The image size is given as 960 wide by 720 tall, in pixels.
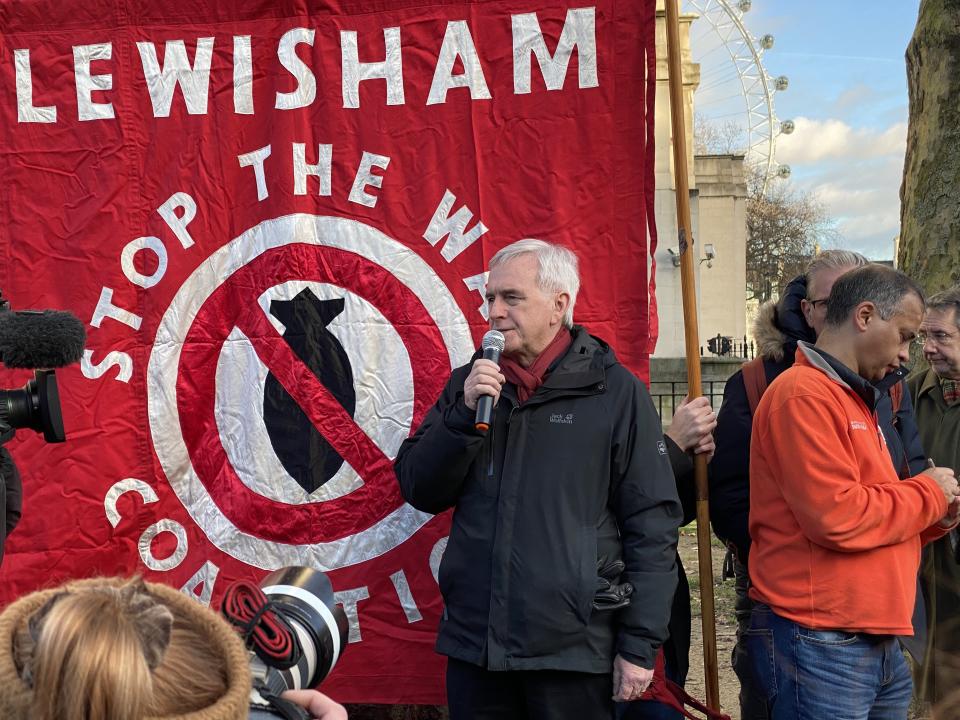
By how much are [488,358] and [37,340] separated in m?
1.20

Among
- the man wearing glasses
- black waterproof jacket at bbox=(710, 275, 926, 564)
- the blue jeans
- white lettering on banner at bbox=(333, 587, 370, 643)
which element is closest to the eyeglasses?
the man wearing glasses

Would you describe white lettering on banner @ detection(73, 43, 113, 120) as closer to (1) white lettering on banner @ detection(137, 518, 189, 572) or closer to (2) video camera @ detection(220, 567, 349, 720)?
(1) white lettering on banner @ detection(137, 518, 189, 572)

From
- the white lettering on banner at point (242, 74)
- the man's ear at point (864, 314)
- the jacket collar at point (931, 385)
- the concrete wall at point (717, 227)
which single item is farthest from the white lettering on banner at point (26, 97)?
the concrete wall at point (717, 227)

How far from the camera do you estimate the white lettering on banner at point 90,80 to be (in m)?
3.82

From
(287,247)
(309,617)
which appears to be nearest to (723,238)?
(287,247)

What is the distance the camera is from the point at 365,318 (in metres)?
3.73

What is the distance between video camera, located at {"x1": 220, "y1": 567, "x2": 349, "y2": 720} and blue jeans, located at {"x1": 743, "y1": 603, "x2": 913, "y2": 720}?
56.7 inches

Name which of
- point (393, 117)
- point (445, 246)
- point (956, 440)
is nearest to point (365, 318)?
point (445, 246)

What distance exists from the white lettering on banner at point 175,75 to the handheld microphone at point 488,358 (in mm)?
1730

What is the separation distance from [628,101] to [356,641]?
2.24 meters

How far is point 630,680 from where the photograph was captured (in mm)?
2643

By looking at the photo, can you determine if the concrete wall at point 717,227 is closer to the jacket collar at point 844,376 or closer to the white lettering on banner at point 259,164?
the white lettering on banner at point 259,164

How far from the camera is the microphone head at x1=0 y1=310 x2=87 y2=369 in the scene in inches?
102

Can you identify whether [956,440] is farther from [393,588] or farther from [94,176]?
[94,176]
